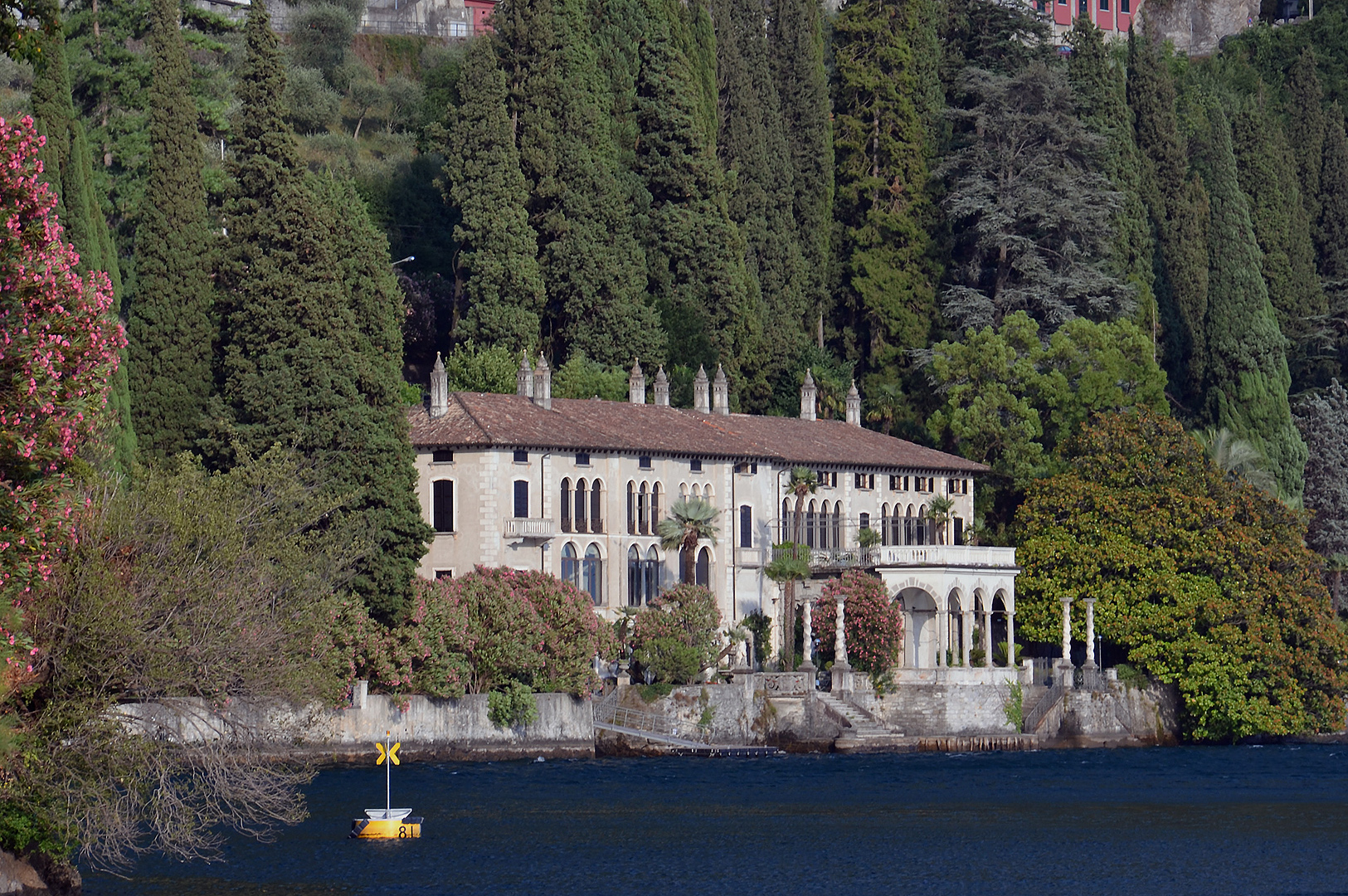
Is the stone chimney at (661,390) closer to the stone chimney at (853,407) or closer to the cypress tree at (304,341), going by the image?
the stone chimney at (853,407)

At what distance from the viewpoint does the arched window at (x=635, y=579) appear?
7638cm

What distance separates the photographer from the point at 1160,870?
4744cm

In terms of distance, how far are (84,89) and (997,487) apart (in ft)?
121

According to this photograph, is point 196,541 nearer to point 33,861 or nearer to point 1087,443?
point 33,861

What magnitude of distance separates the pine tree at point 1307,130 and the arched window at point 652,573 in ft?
155

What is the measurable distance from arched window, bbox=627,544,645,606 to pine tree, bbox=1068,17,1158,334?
31743 mm

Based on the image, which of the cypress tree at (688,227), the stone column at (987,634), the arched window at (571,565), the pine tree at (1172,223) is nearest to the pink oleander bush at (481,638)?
the arched window at (571,565)

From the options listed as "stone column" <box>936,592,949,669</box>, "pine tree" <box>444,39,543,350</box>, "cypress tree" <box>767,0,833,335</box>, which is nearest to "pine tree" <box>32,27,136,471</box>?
"pine tree" <box>444,39,543,350</box>

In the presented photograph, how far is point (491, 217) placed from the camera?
277ft

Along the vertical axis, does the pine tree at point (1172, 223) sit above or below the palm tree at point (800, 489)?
above

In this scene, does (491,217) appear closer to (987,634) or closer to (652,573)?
(652,573)

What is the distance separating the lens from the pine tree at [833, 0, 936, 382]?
10050 cm

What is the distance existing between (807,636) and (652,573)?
6.40m

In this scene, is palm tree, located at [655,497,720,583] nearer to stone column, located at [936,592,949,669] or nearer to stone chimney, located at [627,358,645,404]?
stone chimney, located at [627,358,645,404]
